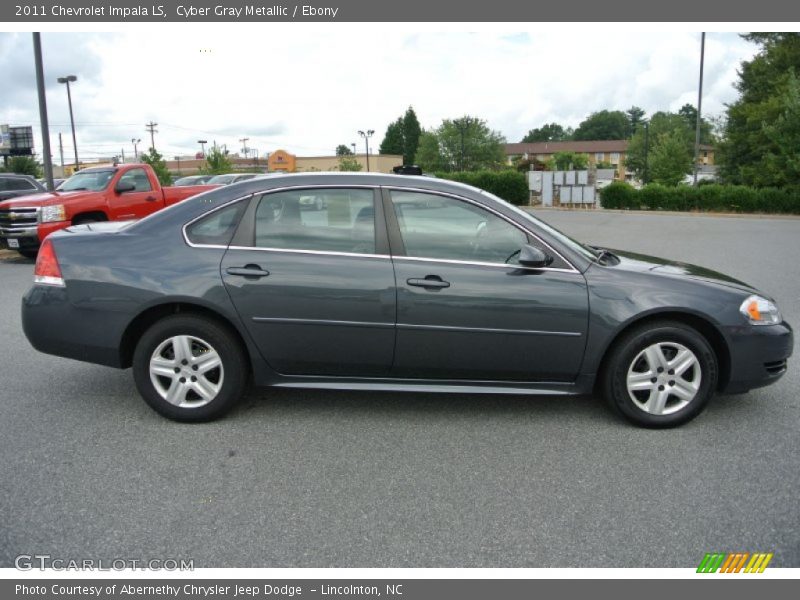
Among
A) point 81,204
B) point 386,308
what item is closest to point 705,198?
point 81,204

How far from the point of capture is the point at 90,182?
44.2 feet

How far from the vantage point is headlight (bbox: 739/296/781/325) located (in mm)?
4398

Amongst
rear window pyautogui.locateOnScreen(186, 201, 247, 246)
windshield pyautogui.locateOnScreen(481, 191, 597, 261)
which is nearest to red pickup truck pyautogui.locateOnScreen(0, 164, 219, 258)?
rear window pyautogui.locateOnScreen(186, 201, 247, 246)

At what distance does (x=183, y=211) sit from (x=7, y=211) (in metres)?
10.1

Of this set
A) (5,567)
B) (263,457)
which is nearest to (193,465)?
(263,457)

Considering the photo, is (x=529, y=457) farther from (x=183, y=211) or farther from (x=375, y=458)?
(x=183, y=211)

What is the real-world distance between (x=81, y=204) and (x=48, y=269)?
8.93 metres

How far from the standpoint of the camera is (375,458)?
396 centimetres

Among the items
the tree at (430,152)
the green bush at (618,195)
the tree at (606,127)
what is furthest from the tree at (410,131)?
the green bush at (618,195)

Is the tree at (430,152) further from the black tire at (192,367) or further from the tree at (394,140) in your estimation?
the black tire at (192,367)

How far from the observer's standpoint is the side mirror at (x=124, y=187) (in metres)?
13.2

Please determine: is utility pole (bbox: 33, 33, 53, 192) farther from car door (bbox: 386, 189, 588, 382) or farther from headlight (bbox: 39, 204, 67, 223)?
car door (bbox: 386, 189, 588, 382)

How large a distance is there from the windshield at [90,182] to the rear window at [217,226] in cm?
979

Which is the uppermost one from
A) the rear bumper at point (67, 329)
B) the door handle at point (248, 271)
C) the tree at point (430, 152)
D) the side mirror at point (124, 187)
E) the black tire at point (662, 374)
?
the tree at point (430, 152)
